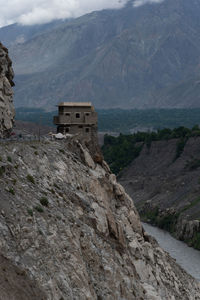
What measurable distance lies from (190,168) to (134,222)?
13401cm

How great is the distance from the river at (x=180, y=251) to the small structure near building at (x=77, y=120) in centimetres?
3926

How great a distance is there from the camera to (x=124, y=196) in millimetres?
55844

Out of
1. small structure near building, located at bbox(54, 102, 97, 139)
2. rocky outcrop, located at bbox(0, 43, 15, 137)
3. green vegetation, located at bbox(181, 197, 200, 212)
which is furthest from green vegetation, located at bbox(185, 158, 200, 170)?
rocky outcrop, located at bbox(0, 43, 15, 137)

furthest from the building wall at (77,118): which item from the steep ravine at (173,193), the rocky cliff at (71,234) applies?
the steep ravine at (173,193)

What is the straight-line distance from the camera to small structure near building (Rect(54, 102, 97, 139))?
187 feet

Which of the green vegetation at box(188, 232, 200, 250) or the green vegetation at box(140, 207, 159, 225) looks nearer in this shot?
the green vegetation at box(188, 232, 200, 250)

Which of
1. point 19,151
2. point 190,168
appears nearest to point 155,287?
point 19,151

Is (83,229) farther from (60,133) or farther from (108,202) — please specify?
(60,133)

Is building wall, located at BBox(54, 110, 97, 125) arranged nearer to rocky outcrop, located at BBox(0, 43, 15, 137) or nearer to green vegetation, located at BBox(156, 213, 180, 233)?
rocky outcrop, located at BBox(0, 43, 15, 137)

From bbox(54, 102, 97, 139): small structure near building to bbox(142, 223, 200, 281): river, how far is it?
39.3 metres

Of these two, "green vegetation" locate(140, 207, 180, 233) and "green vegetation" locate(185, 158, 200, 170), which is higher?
"green vegetation" locate(185, 158, 200, 170)

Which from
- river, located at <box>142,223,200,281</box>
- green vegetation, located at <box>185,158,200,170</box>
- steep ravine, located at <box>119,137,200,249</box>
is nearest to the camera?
river, located at <box>142,223,200,281</box>

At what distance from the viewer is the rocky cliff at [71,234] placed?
109 feet

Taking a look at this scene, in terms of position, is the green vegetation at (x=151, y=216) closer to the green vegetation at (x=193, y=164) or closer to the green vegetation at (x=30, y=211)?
the green vegetation at (x=193, y=164)
